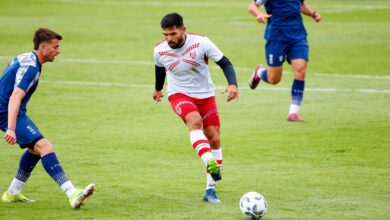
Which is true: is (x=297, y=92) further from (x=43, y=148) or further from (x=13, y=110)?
(x=13, y=110)

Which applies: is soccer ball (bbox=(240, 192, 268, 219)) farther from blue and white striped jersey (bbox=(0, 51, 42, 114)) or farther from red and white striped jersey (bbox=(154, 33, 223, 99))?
blue and white striped jersey (bbox=(0, 51, 42, 114))

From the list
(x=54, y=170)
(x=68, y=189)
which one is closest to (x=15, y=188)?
(x=54, y=170)

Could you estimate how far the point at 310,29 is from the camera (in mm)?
34000

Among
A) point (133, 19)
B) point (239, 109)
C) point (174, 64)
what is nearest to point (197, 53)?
point (174, 64)

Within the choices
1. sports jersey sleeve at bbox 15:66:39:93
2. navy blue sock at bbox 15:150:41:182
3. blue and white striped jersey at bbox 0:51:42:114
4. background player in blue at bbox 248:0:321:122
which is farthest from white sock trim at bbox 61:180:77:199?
background player in blue at bbox 248:0:321:122

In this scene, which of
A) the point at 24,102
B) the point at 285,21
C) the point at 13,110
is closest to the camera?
the point at 13,110

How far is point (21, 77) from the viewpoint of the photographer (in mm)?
10805

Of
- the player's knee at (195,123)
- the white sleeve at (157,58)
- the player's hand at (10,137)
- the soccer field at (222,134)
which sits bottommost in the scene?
the soccer field at (222,134)

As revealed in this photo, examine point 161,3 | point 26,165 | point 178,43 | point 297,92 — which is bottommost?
point 161,3

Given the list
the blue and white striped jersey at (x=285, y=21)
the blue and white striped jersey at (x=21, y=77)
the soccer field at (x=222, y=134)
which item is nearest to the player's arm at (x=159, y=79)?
the soccer field at (x=222, y=134)

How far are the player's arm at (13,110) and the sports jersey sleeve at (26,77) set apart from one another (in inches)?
2.3

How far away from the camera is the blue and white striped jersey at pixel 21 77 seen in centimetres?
1080

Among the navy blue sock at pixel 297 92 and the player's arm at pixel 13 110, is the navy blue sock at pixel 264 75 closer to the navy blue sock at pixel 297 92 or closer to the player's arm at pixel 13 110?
the navy blue sock at pixel 297 92

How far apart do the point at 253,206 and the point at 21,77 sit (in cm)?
300
